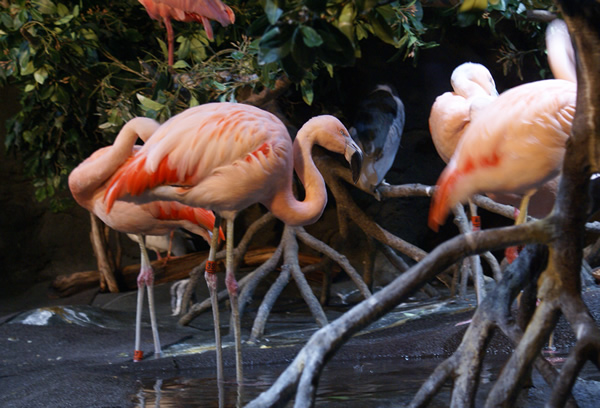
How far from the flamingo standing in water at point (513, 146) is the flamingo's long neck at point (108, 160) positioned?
1.55m

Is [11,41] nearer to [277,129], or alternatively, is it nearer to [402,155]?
[277,129]

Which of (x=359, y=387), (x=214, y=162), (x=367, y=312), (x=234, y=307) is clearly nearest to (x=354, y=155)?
(x=214, y=162)

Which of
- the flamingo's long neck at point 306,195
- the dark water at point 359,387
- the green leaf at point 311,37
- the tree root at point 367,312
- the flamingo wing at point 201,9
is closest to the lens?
the green leaf at point 311,37

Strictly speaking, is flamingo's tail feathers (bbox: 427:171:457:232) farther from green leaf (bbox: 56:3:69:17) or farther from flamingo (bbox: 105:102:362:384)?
green leaf (bbox: 56:3:69:17)

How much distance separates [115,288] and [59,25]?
2.85 m

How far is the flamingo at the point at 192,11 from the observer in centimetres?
382

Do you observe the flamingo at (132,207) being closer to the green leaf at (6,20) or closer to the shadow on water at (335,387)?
the shadow on water at (335,387)

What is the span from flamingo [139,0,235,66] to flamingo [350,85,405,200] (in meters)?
1.24

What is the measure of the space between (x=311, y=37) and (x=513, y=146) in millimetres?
1349

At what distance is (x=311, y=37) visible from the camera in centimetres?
113

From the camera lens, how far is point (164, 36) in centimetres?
497

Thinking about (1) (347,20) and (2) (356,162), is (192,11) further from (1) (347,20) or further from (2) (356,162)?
(1) (347,20)

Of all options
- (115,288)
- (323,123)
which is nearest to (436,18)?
(323,123)

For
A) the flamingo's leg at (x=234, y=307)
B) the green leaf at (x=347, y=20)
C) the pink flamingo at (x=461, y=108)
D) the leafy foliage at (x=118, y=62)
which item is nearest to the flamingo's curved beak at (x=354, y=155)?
the leafy foliage at (x=118, y=62)
